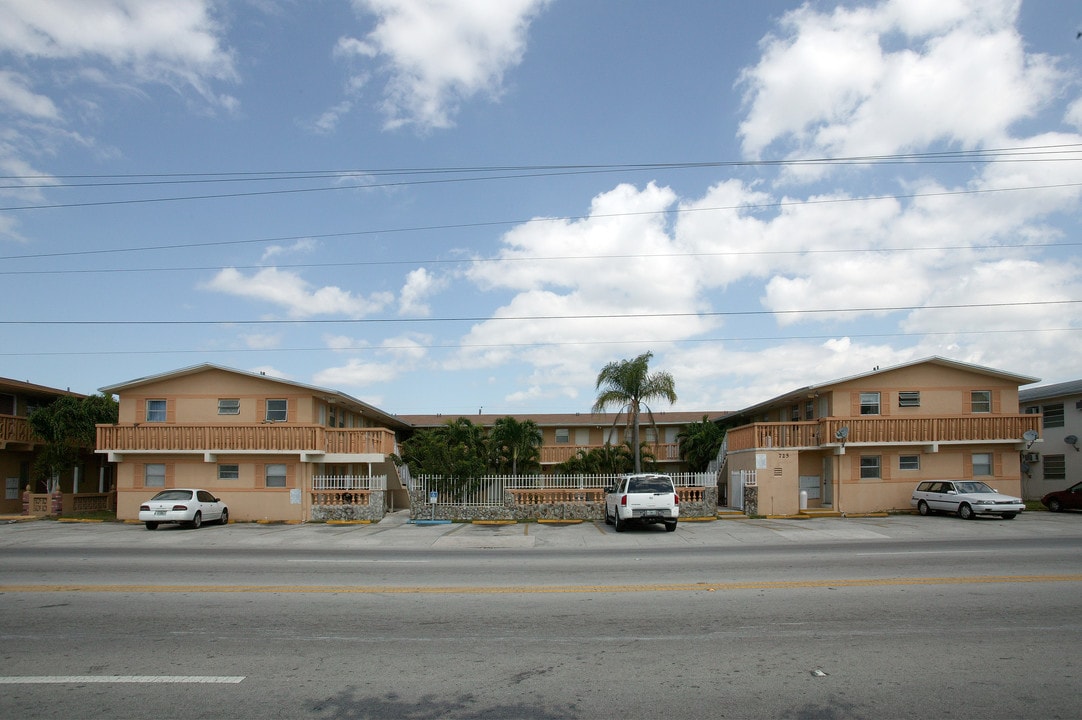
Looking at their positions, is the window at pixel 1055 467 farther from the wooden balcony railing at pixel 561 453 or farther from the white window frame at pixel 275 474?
the white window frame at pixel 275 474

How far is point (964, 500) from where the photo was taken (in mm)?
27875

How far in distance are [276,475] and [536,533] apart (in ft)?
40.0

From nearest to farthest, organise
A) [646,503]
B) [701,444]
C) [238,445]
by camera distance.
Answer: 1. [646,503]
2. [238,445]
3. [701,444]

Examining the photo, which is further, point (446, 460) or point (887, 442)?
point (887, 442)

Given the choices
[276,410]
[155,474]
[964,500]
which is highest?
[276,410]

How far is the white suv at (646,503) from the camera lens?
2433cm

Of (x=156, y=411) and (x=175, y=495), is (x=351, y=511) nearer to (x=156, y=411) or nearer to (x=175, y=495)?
(x=175, y=495)

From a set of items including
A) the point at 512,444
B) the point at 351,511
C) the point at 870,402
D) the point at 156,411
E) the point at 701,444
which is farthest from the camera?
the point at 701,444

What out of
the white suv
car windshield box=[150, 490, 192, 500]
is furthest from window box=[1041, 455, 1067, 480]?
car windshield box=[150, 490, 192, 500]

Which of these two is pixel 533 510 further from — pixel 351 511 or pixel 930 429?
pixel 930 429

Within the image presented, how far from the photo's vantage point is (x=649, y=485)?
25.0 meters

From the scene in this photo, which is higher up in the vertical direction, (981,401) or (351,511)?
(981,401)

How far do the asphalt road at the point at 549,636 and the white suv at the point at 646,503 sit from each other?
22.6 ft

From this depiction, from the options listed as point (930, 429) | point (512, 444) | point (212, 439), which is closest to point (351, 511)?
point (212, 439)
